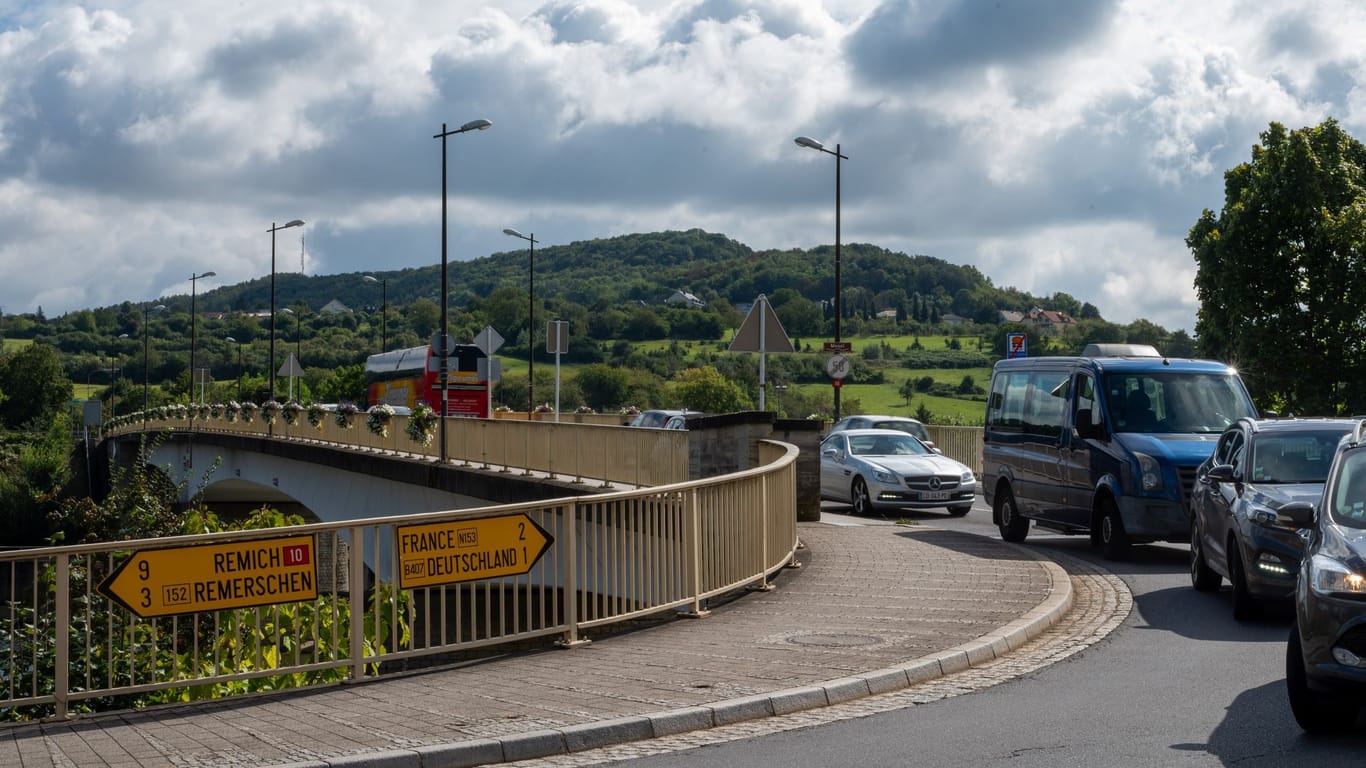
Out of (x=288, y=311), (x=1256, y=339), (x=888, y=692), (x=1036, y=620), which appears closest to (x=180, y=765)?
(x=888, y=692)

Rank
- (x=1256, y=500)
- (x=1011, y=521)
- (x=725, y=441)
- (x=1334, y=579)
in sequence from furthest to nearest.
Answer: (x=1011, y=521)
(x=725, y=441)
(x=1256, y=500)
(x=1334, y=579)

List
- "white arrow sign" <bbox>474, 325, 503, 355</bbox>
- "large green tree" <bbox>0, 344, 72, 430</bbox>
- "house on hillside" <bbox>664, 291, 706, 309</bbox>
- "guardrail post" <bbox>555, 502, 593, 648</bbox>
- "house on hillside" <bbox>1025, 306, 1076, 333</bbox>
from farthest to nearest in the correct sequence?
"large green tree" <bbox>0, 344, 72, 430</bbox>
"house on hillside" <bbox>664, 291, 706, 309</bbox>
"house on hillside" <bbox>1025, 306, 1076, 333</bbox>
"white arrow sign" <bbox>474, 325, 503, 355</bbox>
"guardrail post" <bbox>555, 502, 593, 648</bbox>

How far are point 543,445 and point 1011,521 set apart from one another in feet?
26.4

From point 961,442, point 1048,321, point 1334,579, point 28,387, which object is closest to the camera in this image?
point 1334,579

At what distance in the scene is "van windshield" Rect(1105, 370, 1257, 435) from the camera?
1631 cm

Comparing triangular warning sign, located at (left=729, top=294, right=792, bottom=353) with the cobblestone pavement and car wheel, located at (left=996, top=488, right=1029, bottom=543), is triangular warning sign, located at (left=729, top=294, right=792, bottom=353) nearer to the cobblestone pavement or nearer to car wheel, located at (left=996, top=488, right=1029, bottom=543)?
car wheel, located at (left=996, top=488, right=1029, bottom=543)

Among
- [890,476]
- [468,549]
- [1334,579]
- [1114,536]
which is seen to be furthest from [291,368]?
[1334,579]

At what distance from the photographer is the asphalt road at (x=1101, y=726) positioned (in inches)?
266

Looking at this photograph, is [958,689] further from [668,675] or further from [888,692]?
[668,675]

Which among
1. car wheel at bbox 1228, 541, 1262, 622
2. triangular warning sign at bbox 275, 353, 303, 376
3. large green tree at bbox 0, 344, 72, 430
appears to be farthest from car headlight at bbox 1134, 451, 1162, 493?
large green tree at bbox 0, 344, 72, 430

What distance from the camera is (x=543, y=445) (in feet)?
77.7

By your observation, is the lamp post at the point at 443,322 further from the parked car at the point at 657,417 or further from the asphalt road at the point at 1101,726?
the asphalt road at the point at 1101,726

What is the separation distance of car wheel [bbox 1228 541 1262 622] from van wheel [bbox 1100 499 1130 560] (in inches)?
163

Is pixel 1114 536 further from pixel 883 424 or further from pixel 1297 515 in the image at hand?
pixel 883 424
